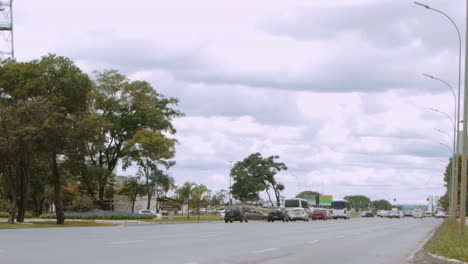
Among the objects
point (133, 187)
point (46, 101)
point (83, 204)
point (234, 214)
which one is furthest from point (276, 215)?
point (46, 101)

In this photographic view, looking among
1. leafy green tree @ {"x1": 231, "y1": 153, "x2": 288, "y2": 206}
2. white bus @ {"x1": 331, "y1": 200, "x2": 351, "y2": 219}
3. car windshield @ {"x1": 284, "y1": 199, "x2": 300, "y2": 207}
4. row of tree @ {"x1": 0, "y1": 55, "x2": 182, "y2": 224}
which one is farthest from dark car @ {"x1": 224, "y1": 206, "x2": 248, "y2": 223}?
leafy green tree @ {"x1": 231, "y1": 153, "x2": 288, "y2": 206}

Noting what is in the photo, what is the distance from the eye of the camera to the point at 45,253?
18.2m

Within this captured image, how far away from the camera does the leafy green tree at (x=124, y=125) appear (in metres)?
66.9

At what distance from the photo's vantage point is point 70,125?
156ft

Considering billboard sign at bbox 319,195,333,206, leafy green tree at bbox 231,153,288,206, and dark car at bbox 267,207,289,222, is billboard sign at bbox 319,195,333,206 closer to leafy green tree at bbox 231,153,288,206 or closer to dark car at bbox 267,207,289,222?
leafy green tree at bbox 231,153,288,206

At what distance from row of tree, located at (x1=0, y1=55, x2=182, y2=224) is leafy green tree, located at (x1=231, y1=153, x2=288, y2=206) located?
52.6m

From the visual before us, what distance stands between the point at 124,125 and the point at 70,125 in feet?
71.8

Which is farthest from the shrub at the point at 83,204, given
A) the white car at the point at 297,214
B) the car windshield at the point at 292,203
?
the car windshield at the point at 292,203

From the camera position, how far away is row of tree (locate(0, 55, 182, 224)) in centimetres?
4456

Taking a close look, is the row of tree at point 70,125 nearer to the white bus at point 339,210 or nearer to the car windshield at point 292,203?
the car windshield at point 292,203

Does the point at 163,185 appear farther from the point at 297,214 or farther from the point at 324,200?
the point at 324,200

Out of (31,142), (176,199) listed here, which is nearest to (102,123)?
(31,142)

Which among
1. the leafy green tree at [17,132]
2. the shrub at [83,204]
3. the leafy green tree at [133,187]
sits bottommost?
the shrub at [83,204]

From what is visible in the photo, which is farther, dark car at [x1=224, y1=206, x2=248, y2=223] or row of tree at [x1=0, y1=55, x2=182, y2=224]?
dark car at [x1=224, y1=206, x2=248, y2=223]
